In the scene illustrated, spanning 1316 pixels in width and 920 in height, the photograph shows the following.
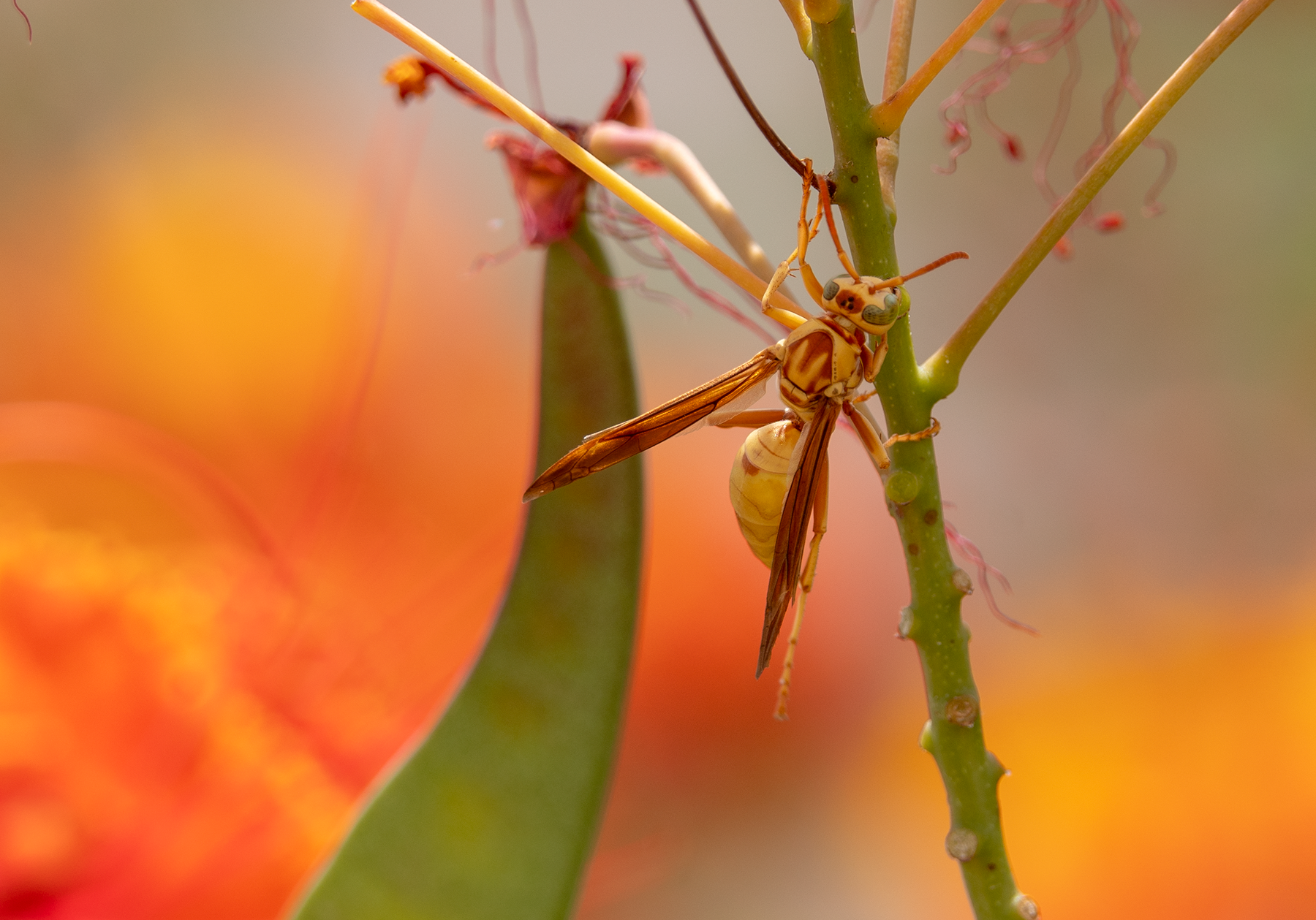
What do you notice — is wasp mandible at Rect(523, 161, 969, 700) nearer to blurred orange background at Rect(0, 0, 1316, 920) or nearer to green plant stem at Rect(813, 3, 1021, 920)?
green plant stem at Rect(813, 3, 1021, 920)

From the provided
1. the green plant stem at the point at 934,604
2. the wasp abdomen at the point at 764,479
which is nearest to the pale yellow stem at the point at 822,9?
the green plant stem at the point at 934,604

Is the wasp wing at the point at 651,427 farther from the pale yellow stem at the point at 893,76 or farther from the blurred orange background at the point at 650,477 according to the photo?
the blurred orange background at the point at 650,477

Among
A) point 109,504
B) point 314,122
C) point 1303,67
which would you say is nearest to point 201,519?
point 109,504

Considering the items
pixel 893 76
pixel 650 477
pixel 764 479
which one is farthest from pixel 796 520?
pixel 650 477

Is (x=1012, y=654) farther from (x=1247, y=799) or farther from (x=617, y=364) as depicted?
(x=617, y=364)

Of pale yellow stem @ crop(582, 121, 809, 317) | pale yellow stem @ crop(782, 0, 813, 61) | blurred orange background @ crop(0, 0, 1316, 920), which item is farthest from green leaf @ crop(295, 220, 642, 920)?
blurred orange background @ crop(0, 0, 1316, 920)

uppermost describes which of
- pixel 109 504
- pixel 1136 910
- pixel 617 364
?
pixel 109 504
